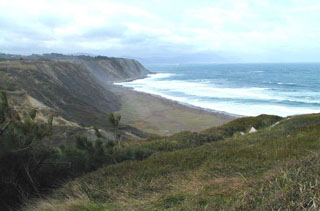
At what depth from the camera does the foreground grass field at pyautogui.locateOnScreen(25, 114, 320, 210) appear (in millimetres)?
3889

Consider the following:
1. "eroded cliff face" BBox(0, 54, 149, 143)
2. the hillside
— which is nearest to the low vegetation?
the hillside

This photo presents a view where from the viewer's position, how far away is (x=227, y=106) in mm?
45219

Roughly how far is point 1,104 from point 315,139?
9.71 metres

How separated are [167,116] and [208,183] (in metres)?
34.9

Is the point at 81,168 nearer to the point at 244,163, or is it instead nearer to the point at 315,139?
the point at 244,163

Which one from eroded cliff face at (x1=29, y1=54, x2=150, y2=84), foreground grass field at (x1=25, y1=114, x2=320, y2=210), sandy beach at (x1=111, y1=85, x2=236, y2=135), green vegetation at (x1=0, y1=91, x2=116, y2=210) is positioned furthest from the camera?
eroded cliff face at (x1=29, y1=54, x2=150, y2=84)

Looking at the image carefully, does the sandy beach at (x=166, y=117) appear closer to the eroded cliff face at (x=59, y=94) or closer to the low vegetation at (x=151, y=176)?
the eroded cliff face at (x=59, y=94)

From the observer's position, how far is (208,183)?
5.61 m

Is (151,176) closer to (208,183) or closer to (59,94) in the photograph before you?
(208,183)

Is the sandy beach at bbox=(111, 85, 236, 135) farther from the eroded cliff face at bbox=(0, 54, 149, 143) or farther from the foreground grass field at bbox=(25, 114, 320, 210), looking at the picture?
the foreground grass field at bbox=(25, 114, 320, 210)

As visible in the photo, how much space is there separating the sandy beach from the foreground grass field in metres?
24.1

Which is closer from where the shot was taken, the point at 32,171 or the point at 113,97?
the point at 32,171

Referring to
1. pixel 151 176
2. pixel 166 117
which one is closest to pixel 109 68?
pixel 166 117

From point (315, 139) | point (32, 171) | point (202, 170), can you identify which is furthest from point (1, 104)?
point (315, 139)
